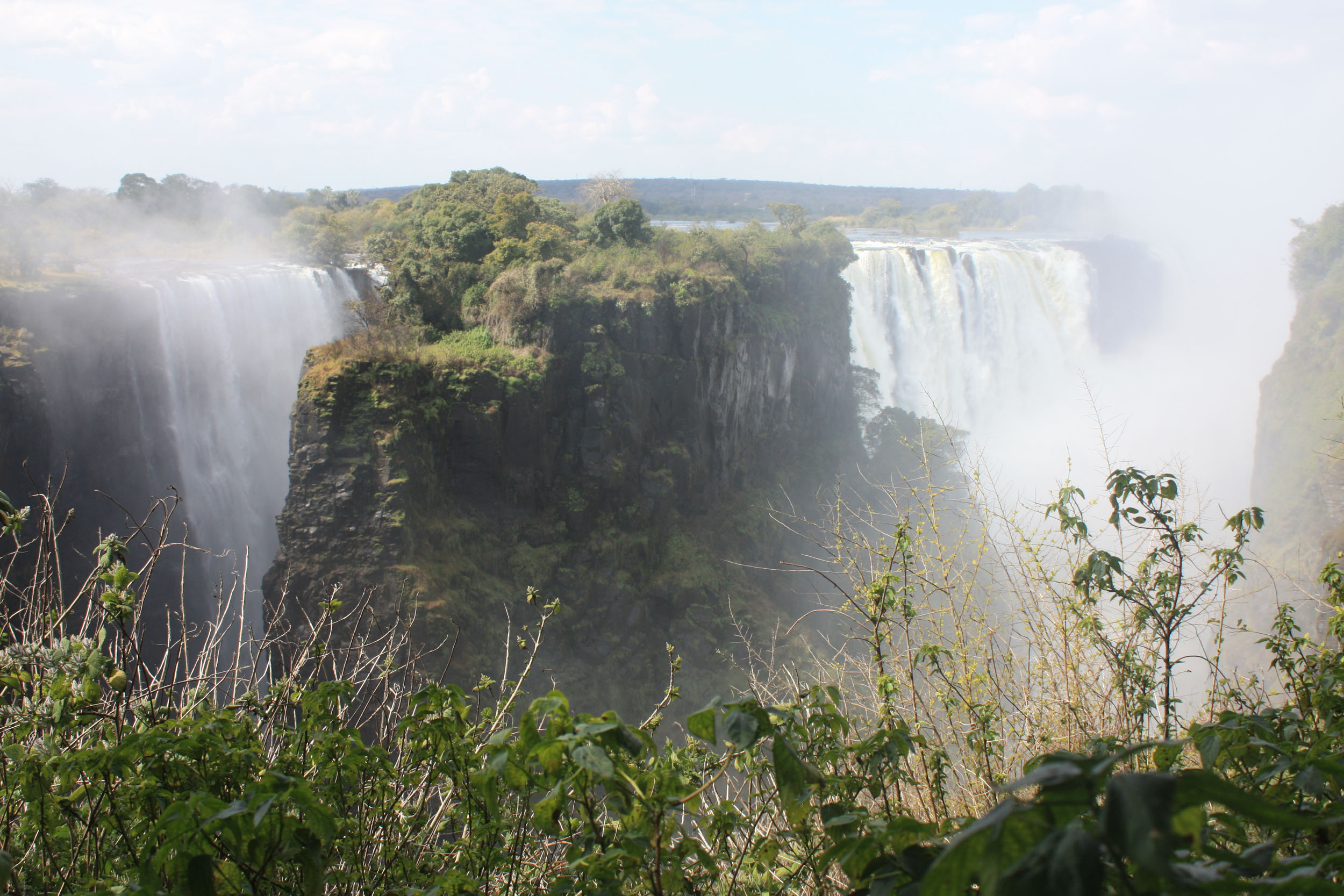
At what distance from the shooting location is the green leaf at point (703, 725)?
120 cm

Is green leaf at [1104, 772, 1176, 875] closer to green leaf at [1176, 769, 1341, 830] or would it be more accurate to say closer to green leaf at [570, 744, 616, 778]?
green leaf at [1176, 769, 1341, 830]

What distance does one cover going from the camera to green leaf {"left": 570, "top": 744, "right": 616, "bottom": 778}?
1.05 meters

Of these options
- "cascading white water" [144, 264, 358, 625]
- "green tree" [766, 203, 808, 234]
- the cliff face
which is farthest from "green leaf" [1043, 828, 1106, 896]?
"green tree" [766, 203, 808, 234]

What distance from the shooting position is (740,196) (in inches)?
2896

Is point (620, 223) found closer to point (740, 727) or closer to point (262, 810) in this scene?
point (740, 727)

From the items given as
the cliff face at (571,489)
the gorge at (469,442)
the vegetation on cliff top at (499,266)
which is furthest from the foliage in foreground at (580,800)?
the vegetation on cliff top at (499,266)

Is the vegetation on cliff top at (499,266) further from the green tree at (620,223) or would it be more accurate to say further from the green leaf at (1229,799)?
the green leaf at (1229,799)

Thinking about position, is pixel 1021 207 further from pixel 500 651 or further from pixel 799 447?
pixel 500 651

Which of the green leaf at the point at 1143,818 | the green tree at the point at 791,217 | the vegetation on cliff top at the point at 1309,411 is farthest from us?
the green tree at the point at 791,217

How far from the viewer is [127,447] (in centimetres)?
1507

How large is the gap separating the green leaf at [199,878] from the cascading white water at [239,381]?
16465 mm

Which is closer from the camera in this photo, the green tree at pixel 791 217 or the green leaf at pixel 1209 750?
the green leaf at pixel 1209 750

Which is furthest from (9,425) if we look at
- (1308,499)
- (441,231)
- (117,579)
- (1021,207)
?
(1021,207)

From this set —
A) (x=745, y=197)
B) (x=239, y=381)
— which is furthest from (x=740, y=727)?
(x=745, y=197)
